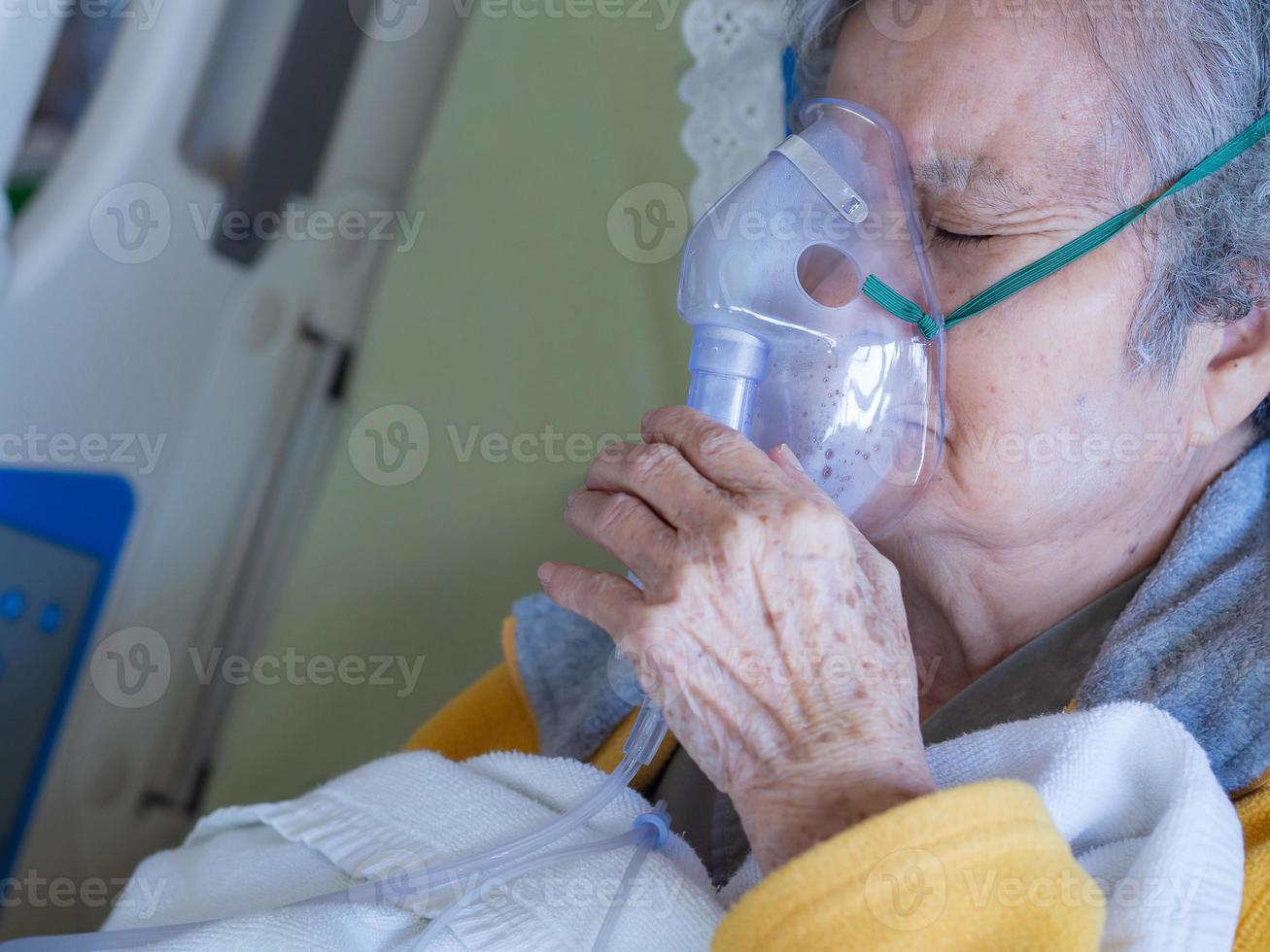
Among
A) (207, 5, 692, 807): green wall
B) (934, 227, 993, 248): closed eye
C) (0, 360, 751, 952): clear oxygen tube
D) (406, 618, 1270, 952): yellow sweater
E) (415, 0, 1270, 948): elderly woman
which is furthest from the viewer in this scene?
(207, 5, 692, 807): green wall

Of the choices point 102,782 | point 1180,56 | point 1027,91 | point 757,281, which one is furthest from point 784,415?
point 102,782

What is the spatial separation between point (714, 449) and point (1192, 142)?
1.69ft

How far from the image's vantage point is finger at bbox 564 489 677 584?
2.87ft

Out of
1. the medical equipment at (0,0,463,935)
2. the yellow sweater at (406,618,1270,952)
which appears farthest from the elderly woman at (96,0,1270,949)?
the medical equipment at (0,0,463,935)

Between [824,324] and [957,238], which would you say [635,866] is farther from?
[957,238]

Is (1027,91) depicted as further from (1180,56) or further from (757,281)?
(757,281)

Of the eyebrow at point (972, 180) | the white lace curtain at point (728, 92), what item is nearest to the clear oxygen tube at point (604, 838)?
the eyebrow at point (972, 180)

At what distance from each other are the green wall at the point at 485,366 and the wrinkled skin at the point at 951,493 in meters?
0.68

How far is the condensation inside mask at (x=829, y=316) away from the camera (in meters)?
1.00

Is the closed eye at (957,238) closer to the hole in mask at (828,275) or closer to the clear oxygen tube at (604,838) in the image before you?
the hole in mask at (828,275)

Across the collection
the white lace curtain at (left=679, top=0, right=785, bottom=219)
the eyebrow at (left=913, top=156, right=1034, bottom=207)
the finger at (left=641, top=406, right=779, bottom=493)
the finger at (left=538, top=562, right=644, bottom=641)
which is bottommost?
the finger at (left=538, top=562, right=644, bottom=641)

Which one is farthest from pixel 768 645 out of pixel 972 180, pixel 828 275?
pixel 972 180

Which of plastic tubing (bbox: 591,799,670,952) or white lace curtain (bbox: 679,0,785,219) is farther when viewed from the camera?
white lace curtain (bbox: 679,0,785,219)

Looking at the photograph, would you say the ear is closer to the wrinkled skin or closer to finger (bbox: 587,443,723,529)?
the wrinkled skin
